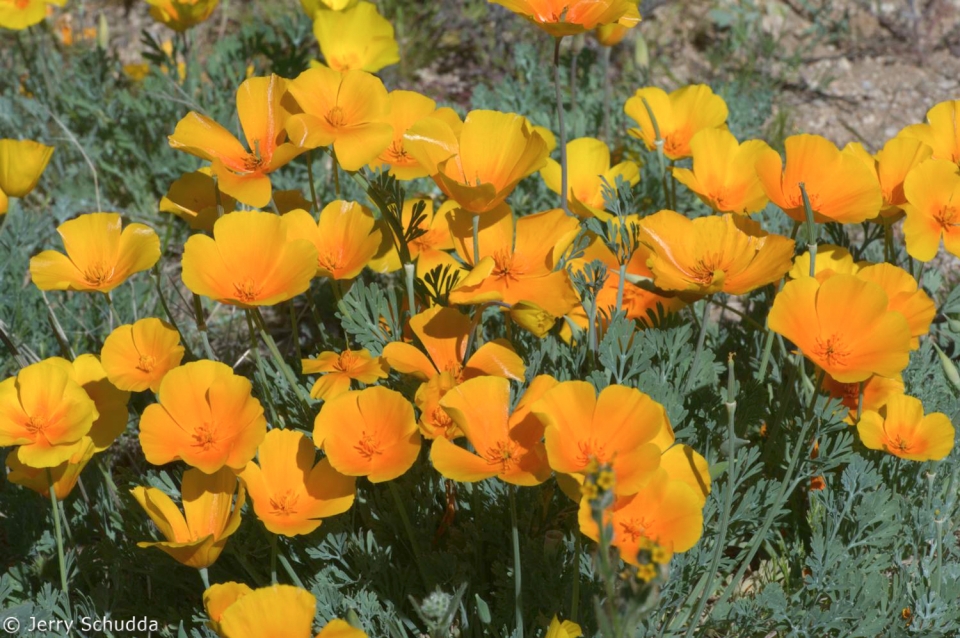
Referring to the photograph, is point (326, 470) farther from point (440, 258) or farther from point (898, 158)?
point (898, 158)

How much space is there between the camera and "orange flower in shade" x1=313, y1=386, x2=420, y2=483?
5.08ft

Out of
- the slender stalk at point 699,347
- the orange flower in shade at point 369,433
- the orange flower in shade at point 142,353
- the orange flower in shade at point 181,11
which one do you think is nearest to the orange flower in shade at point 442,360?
the orange flower in shade at point 369,433

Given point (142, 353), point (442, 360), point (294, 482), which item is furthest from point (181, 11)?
point (294, 482)

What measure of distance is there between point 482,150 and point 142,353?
0.77m

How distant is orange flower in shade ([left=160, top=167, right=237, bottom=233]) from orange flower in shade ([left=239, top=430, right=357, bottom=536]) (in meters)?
0.54

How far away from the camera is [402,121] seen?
2.00 m

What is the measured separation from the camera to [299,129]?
1.74 metres

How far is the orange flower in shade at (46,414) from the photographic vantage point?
1.65 meters

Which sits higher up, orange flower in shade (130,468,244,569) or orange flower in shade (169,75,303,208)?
orange flower in shade (169,75,303,208)

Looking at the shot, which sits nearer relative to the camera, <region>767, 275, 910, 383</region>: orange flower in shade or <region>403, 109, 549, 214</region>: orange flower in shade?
<region>767, 275, 910, 383</region>: orange flower in shade

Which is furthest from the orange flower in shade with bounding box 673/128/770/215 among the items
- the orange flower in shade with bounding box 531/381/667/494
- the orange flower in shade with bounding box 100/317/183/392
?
the orange flower in shade with bounding box 100/317/183/392

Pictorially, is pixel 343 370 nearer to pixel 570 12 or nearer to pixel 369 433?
pixel 369 433

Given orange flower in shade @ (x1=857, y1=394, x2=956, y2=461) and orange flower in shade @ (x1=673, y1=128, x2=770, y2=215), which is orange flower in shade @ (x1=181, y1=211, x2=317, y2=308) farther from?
orange flower in shade @ (x1=857, y1=394, x2=956, y2=461)

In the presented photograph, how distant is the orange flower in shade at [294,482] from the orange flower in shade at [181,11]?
188 cm
